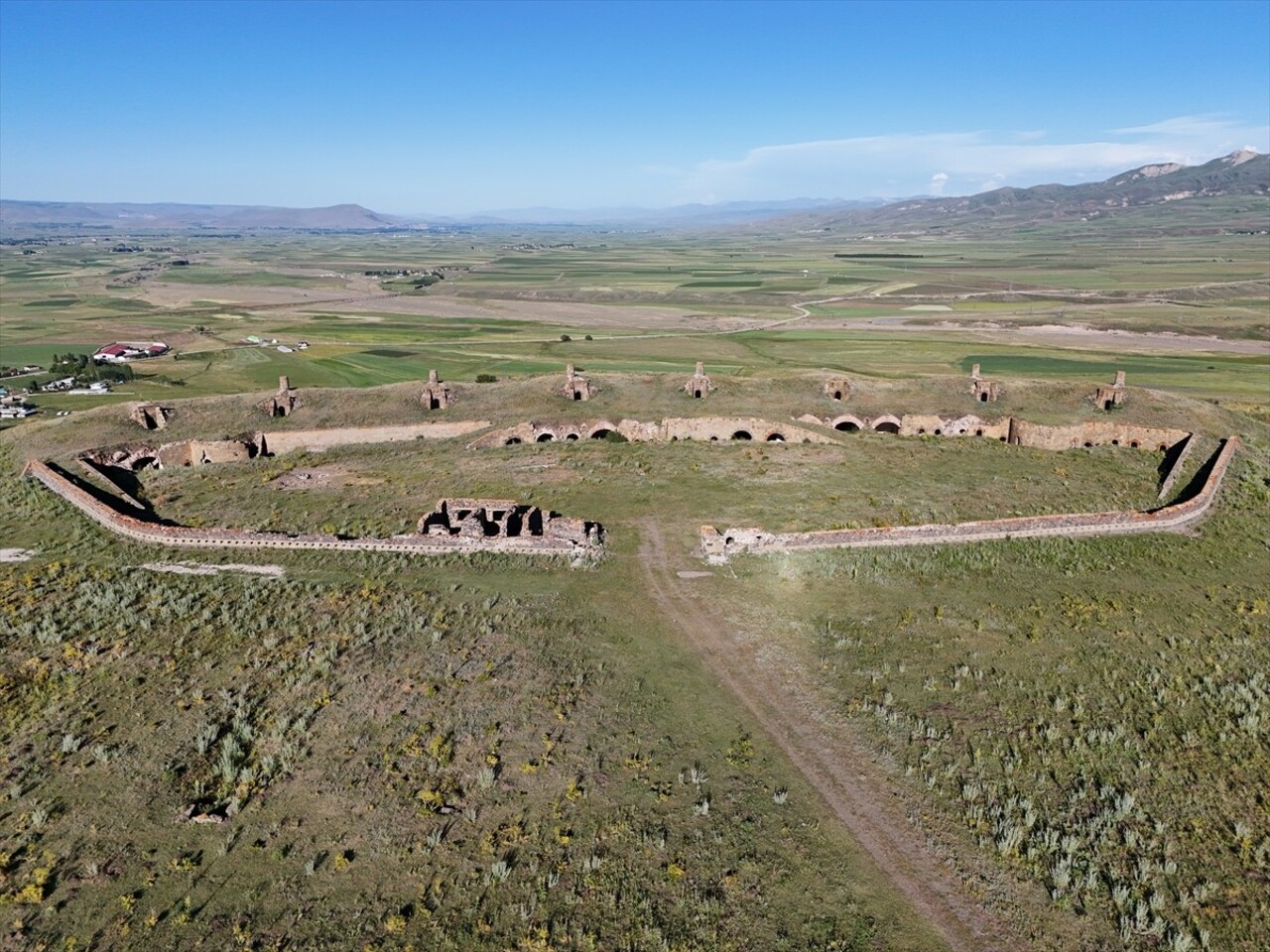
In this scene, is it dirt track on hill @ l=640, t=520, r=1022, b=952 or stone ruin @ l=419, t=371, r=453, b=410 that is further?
stone ruin @ l=419, t=371, r=453, b=410

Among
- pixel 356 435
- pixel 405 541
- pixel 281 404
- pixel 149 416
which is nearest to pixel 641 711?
pixel 405 541

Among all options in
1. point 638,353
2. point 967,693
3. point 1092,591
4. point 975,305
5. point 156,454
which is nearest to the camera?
point 967,693

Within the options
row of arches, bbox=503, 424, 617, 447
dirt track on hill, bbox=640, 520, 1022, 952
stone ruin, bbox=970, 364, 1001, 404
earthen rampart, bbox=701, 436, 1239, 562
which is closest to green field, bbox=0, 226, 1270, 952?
dirt track on hill, bbox=640, 520, 1022, 952

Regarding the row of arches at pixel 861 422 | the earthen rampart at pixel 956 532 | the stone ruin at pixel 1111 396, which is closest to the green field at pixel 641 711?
the earthen rampart at pixel 956 532

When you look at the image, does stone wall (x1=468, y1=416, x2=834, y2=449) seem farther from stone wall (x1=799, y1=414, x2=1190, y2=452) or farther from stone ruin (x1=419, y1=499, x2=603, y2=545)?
stone ruin (x1=419, y1=499, x2=603, y2=545)

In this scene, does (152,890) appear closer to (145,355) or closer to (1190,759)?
(1190,759)

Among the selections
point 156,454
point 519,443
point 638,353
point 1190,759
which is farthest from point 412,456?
point 638,353

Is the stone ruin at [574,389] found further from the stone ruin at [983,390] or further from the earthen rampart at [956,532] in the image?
the stone ruin at [983,390]
